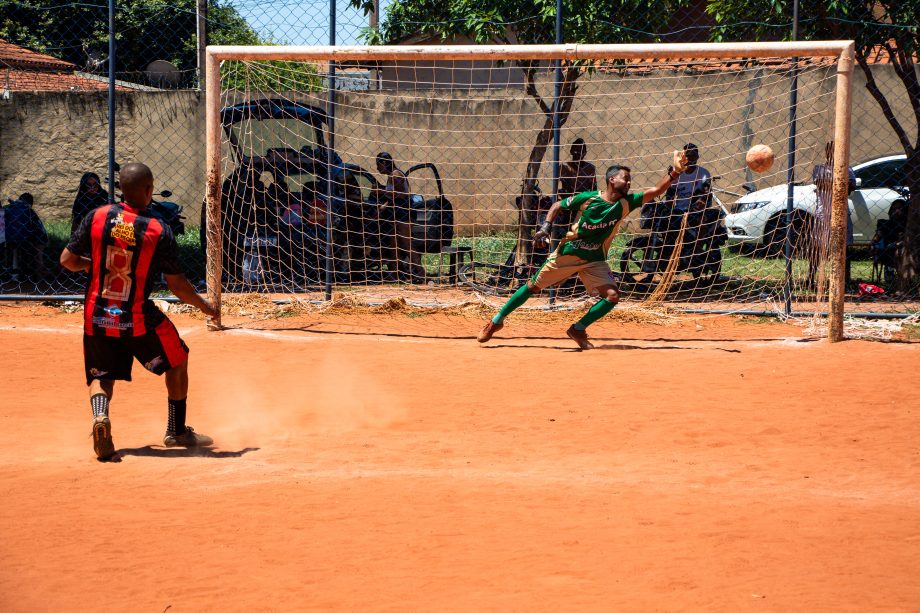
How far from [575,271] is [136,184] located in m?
4.81

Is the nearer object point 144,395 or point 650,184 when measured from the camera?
point 144,395

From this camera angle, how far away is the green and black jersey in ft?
30.5

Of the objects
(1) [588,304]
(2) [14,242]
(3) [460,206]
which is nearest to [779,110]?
(1) [588,304]

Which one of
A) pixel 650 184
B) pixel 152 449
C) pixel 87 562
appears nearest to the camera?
pixel 87 562

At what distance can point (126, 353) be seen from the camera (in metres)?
5.91

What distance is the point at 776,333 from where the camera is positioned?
1035cm

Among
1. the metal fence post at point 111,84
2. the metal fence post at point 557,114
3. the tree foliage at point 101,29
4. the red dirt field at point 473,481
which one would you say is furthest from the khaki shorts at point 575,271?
the tree foliage at point 101,29

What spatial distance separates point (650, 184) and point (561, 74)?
4.68 metres

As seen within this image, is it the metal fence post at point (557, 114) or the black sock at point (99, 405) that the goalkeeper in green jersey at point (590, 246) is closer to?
the metal fence post at point (557, 114)

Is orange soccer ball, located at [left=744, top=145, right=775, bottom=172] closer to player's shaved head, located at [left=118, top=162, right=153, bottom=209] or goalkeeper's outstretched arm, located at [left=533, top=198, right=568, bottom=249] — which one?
goalkeeper's outstretched arm, located at [left=533, top=198, right=568, bottom=249]

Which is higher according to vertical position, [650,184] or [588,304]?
[650,184]

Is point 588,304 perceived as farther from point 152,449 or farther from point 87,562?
point 87,562

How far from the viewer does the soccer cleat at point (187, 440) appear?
6164mm

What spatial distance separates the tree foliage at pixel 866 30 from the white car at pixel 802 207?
2.23ft
